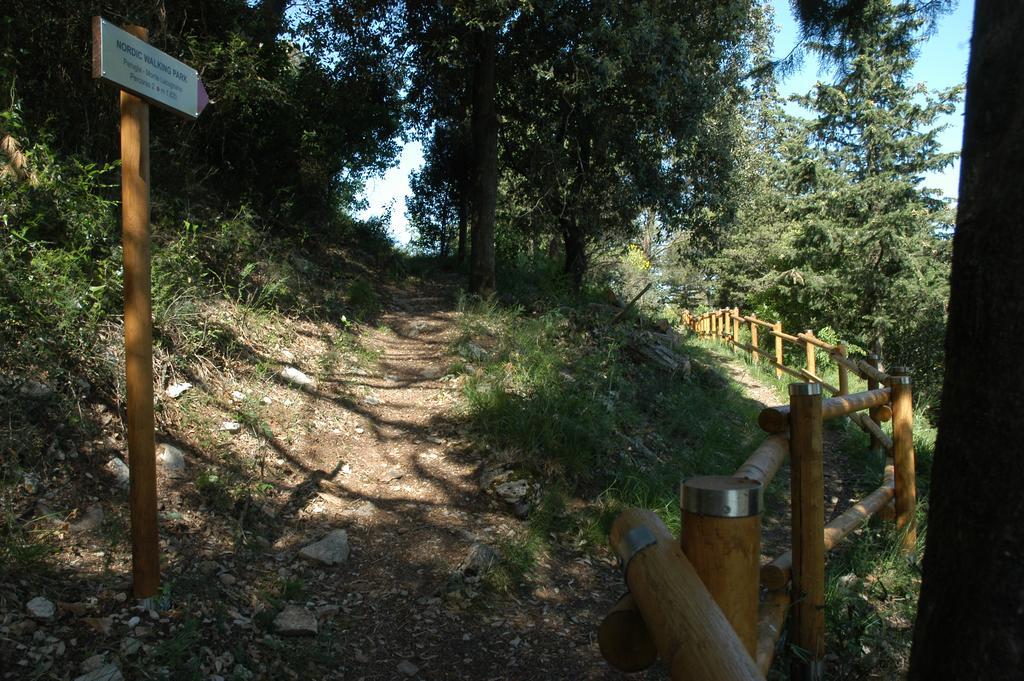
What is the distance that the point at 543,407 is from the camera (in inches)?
224

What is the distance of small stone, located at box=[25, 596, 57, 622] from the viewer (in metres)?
2.69

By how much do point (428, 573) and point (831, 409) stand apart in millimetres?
2402

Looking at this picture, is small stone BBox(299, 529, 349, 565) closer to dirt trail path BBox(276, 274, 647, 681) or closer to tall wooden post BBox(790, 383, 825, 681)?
dirt trail path BBox(276, 274, 647, 681)

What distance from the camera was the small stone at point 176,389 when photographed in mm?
4629

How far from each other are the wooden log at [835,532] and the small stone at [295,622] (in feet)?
7.06

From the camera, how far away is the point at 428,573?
3971 mm

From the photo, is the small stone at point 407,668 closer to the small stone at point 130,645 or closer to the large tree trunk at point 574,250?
the small stone at point 130,645

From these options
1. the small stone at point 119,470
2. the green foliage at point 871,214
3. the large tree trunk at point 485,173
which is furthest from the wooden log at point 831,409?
the green foliage at point 871,214

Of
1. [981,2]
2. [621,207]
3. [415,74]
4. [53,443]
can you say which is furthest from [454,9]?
[981,2]

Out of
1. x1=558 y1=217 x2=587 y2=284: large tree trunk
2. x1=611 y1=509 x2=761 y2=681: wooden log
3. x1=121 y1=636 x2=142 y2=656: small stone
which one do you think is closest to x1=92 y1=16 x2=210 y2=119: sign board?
x1=121 y1=636 x2=142 y2=656: small stone

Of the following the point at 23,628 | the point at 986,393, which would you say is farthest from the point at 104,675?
the point at 986,393

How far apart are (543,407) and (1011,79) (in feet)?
13.9

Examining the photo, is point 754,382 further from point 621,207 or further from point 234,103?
point 234,103

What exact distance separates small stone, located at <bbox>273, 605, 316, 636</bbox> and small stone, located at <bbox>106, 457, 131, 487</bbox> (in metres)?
1.21
